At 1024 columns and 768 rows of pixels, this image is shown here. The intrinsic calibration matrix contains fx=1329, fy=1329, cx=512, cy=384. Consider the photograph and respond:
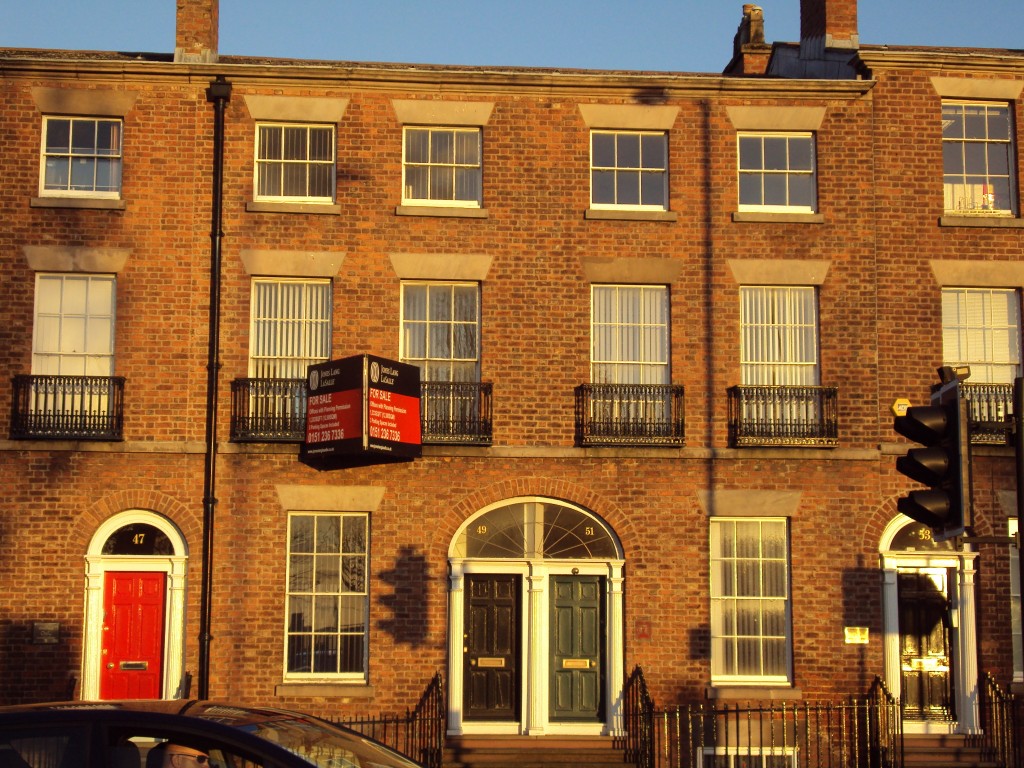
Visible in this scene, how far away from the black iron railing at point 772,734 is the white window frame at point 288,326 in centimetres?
658

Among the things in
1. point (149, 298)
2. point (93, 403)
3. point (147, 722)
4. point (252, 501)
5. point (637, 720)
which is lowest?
point (637, 720)

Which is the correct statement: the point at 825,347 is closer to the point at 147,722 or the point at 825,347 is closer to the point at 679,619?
the point at 679,619

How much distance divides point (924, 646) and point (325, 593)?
8.75m

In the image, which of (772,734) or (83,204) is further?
(83,204)

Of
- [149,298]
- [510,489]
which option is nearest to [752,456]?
[510,489]

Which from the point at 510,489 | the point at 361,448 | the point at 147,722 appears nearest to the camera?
the point at 147,722

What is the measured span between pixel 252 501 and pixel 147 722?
11.7 m

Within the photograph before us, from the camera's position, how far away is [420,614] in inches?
745

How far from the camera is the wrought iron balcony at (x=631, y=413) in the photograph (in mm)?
19391

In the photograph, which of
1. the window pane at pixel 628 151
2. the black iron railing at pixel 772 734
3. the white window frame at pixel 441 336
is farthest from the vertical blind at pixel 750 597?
the window pane at pixel 628 151

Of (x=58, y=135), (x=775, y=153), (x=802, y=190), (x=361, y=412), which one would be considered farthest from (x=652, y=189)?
(x=58, y=135)

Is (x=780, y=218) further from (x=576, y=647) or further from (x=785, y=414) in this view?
(x=576, y=647)

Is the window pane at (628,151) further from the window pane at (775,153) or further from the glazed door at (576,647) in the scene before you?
the glazed door at (576,647)

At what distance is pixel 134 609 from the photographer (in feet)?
62.0
